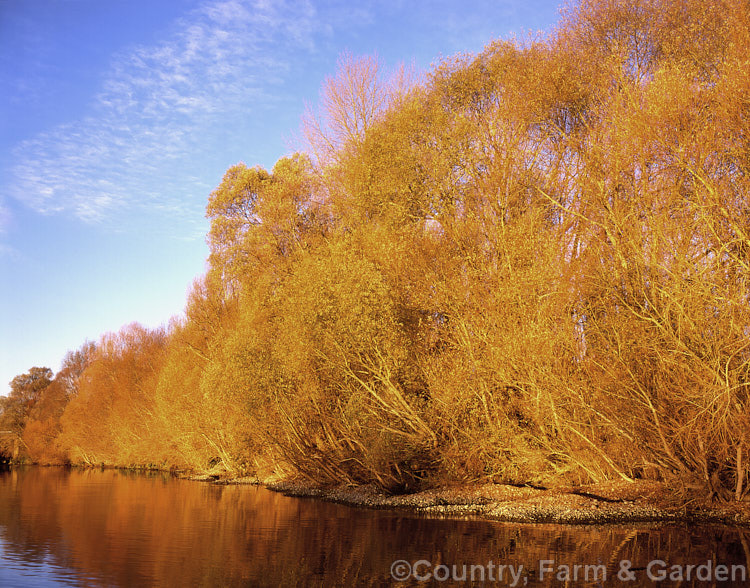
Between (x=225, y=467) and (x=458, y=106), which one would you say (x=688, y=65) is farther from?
(x=225, y=467)

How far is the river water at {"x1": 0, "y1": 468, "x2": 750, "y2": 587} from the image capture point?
15.8 m

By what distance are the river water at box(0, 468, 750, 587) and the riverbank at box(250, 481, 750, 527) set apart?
1670 mm

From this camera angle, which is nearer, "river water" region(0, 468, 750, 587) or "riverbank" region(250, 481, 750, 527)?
"river water" region(0, 468, 750, 587)

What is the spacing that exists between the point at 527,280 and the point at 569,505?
9.22 m

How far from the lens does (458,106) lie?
3881cm

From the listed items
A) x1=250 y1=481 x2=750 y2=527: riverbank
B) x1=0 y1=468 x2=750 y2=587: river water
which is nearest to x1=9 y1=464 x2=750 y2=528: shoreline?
x1=250 y1=481 x2=750 y2=527: riverbank

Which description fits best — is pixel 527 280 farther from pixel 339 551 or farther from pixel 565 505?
pixel 339 551

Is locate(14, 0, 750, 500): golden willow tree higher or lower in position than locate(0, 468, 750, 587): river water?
higher

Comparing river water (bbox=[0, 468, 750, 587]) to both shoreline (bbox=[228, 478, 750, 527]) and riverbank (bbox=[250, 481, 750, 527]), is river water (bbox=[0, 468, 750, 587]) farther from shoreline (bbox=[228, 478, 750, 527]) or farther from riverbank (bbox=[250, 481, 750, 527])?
riverbank (bbox=[250, 481, 750, 527])

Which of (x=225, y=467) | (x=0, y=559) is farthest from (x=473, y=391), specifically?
(x=225, y=467)

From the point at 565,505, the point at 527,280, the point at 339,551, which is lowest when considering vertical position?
the point at 339,551

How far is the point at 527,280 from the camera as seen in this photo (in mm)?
28922

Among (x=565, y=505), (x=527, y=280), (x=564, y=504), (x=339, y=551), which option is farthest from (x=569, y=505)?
(x=339, y=551)

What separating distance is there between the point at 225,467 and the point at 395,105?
104ft
